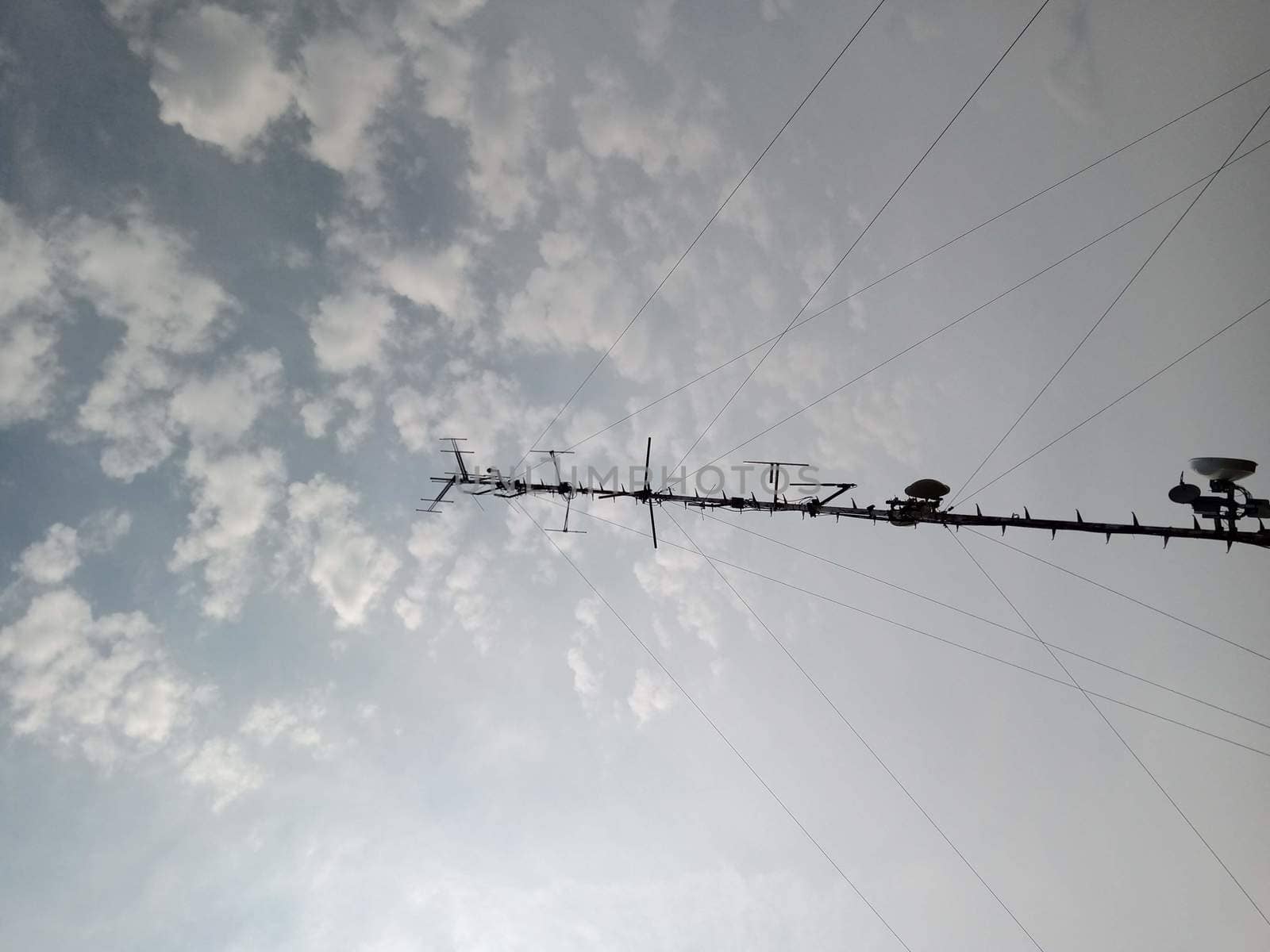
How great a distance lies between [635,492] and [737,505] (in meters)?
3.49

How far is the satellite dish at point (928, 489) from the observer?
14.3 meters

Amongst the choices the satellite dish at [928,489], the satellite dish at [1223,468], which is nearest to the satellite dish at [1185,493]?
the satellite dish at [1223,468]

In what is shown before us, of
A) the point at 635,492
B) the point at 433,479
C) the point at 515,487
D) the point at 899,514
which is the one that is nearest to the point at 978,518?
the point at 899,514

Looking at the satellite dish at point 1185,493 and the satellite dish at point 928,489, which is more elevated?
the satellite dish at point 928,489

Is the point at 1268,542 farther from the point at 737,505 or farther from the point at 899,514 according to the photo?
the point at 737,505

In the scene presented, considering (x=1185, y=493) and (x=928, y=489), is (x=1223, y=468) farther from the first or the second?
(x=928, y=489)

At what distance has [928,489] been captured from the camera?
46.9 feet

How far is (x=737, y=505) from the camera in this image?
18.5 meters

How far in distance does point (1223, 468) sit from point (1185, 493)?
31.8 inches

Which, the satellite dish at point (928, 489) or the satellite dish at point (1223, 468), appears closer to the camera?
the satellite dish at point (1223, 468)

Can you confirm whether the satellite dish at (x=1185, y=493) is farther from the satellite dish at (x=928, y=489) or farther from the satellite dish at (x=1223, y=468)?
the satellite dish at (x=928, y=489)

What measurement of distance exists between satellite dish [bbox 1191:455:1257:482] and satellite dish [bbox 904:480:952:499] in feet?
15.4

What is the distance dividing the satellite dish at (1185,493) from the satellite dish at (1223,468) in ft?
1.10

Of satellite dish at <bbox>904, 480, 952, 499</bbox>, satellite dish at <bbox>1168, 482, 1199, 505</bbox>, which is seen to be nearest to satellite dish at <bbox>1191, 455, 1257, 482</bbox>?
satellite dish at <bbox>1168, 482, 1199, 505</bbox>
